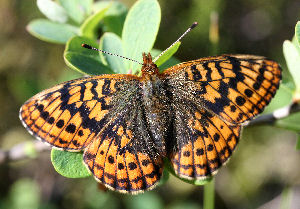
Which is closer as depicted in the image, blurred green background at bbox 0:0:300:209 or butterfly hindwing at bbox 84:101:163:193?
butterfly hindwing at bbox 84:101:163:193

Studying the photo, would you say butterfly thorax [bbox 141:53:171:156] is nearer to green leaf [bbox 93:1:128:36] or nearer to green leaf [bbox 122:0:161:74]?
green leaf [bbox 122:0:161:74]

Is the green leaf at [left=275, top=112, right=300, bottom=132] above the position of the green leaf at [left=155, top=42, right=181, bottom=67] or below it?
below

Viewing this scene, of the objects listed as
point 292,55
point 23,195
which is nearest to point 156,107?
point 292,55

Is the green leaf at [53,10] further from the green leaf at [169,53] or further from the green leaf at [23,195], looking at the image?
the green leaf at [23,195]

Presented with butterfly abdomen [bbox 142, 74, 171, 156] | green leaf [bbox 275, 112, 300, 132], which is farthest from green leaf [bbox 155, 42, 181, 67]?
green leaf [bbox 275, 112, 300, 132]

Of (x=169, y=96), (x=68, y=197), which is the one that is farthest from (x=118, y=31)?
(x=68, y=197)


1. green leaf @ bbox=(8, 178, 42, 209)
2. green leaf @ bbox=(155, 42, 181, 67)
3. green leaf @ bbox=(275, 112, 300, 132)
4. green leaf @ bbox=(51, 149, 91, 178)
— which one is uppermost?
green leaf @ bbox=(155, 42, 181, 67)

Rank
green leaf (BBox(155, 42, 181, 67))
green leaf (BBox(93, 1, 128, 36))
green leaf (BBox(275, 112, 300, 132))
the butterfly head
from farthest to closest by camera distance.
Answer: green leaf (BBox(93, 1, 128, 36)), green leaf (BBox(275, 112, 300, 132)), the butterfly head, green leaf (BBox(155, 42, 181, 67))
